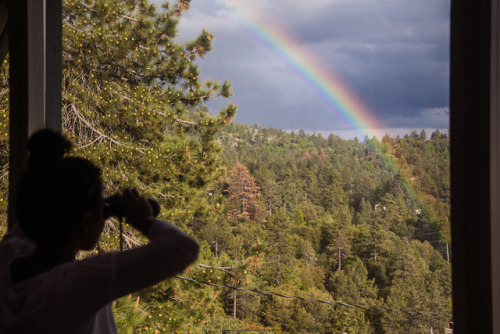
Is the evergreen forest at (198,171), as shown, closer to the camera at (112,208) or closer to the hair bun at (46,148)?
the camera at (112,208)

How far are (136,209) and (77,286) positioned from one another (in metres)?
0.17

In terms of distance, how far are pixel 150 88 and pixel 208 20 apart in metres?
3.55

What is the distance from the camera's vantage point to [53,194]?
0.55m

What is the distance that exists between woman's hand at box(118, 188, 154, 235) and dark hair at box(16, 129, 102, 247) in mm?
69

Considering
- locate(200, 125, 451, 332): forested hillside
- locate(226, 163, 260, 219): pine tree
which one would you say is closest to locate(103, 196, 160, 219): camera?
locate(200, 125, 451, 332): forested hillside

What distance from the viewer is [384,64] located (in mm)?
2389

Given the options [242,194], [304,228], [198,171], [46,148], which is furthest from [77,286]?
[304,228]

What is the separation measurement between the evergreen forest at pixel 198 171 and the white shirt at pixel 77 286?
3.17 m

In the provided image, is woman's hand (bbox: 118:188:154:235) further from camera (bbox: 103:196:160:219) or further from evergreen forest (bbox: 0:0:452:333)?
evergreen forest (bbox: 0:0:452:333)

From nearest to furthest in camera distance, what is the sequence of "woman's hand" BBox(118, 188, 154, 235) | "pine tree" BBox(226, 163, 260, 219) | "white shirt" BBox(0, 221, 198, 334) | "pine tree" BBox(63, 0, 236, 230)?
1. "white shirt" BBox(0, 221, 198, 334)
2. "woman's hand" BBox(118, 188, 154, 235)
3. "pine tree" BBox(63, 0, 236, 230)
4. "pine tree" BBox(226, 163, 260, 219)

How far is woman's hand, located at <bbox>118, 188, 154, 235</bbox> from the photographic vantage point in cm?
65

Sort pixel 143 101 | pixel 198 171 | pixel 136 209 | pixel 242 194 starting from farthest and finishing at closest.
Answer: pixel 242 194 → pixel 198 171 → pixel 143 101 → pixel 136 209

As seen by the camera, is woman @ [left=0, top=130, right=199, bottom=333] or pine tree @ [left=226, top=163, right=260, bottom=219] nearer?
woman @ [left=0, top=130, right=199, bottom=333]

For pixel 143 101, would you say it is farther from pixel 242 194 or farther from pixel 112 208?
pixel 112 208
